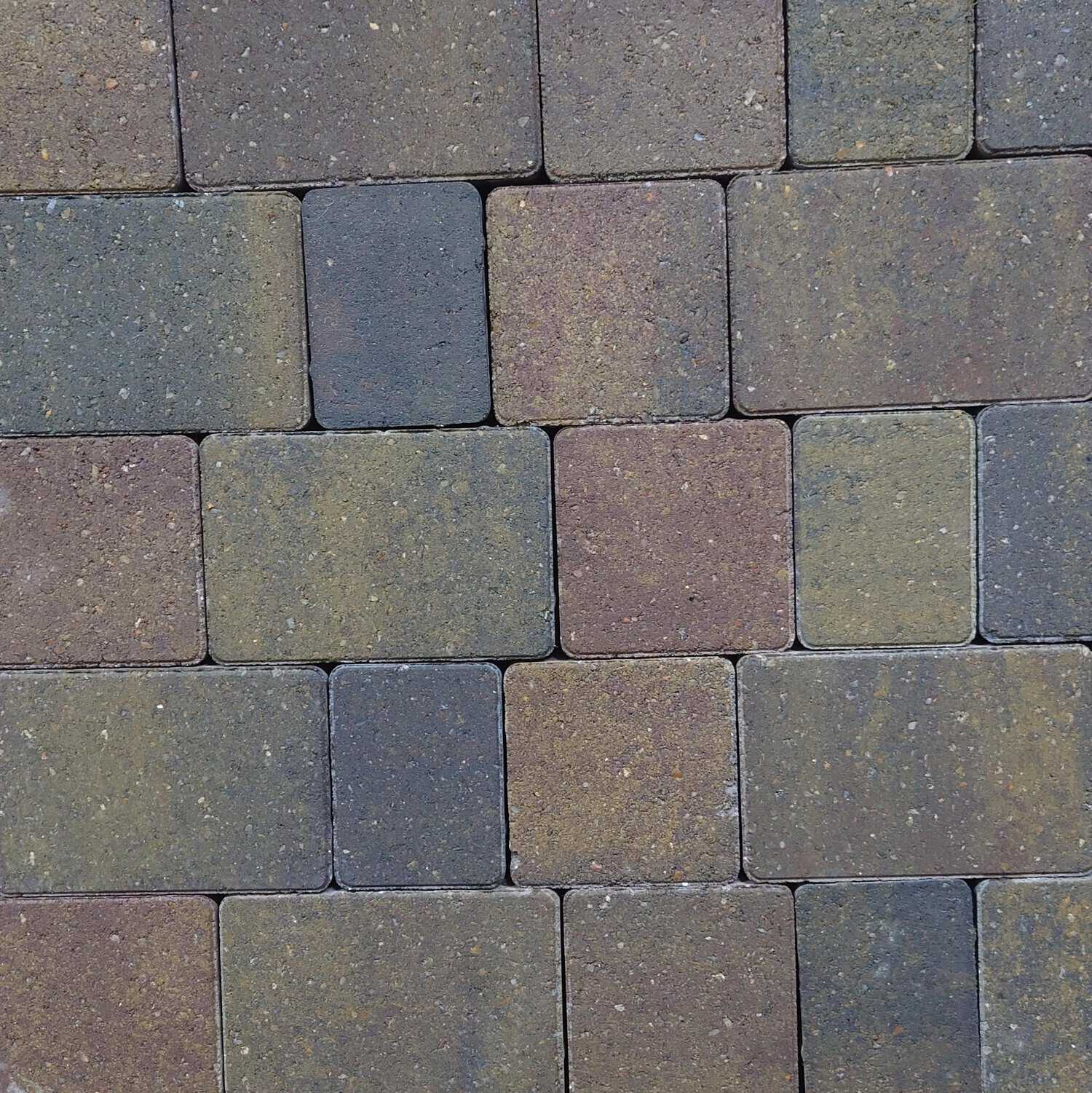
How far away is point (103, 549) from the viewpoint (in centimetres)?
150

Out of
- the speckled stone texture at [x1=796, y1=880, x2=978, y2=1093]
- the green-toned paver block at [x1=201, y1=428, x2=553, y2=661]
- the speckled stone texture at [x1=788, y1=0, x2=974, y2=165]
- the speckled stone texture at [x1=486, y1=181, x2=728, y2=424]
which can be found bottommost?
the speckled stone texture at [x1=796, y1=880, x2=978, y2=1093]

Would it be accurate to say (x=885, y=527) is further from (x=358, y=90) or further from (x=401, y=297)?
(x=358, y=90)

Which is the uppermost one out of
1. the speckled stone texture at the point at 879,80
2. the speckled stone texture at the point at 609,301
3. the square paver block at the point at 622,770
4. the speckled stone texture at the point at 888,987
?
the speckled stone texture at the point at 879,80

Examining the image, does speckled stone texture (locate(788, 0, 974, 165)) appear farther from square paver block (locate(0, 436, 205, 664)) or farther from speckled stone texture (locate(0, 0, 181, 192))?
square paver block (locate(0, 436, 205, 664))

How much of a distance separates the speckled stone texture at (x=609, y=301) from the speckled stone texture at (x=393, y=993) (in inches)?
35.8

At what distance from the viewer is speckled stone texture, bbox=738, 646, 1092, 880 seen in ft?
4.79

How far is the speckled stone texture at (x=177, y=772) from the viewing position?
1504 millimetres

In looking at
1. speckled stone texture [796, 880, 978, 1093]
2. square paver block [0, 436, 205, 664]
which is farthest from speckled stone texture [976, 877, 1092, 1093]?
square paver block [0, 436, 205, 664]

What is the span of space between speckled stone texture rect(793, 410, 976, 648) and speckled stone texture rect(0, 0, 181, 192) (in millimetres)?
1253

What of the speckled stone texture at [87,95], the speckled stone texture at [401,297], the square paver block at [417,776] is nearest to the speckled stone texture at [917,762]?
the square paver block at [417,776]

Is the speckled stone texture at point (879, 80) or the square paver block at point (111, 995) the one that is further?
the square paver block at point (111, 995)

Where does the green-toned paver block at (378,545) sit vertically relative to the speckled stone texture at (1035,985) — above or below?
above

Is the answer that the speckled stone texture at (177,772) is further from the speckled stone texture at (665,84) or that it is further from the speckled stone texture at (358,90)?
the speckled stone texture at (665,84)

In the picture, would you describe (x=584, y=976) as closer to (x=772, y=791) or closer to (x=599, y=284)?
(x=772, y=791)
